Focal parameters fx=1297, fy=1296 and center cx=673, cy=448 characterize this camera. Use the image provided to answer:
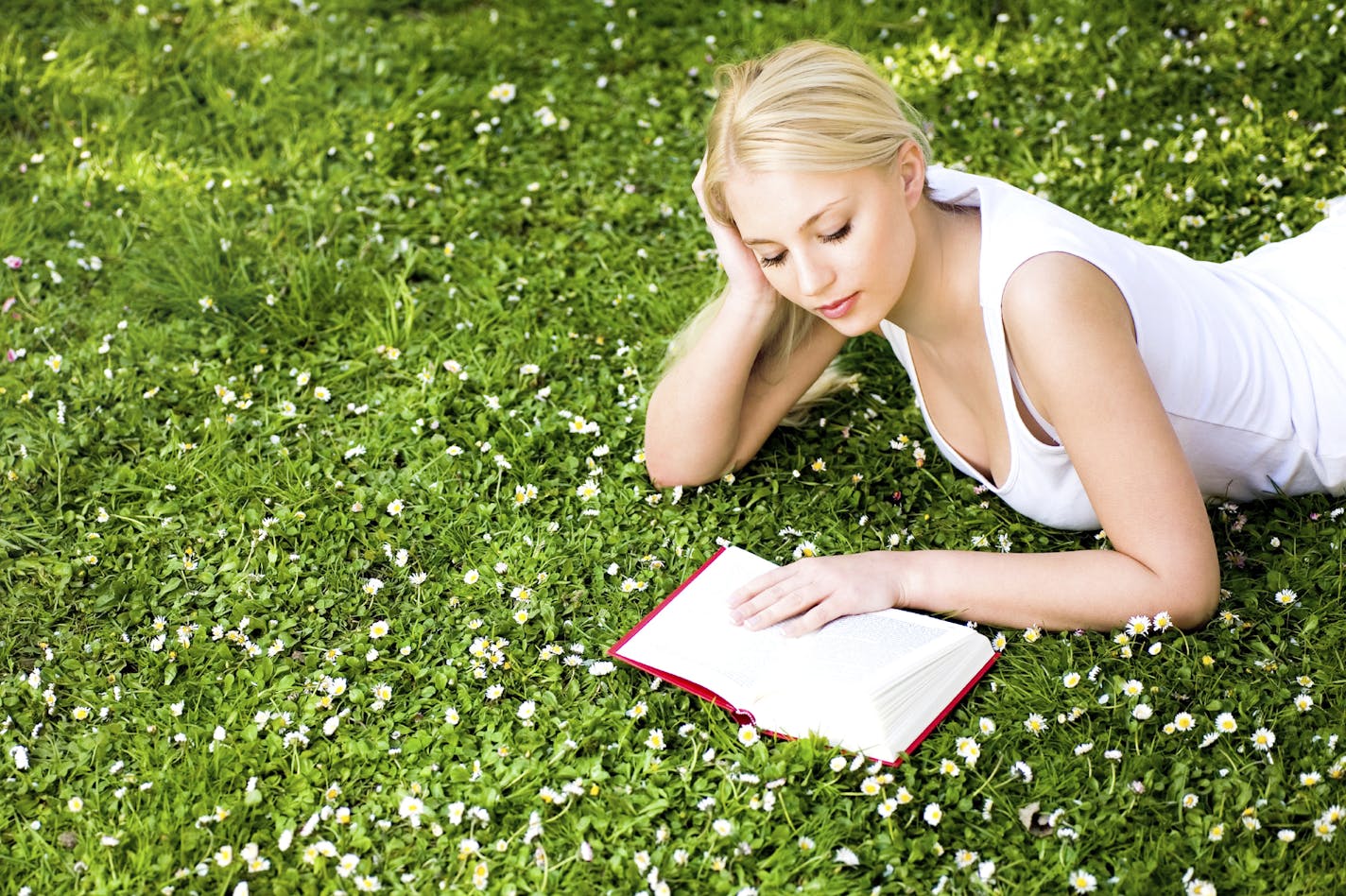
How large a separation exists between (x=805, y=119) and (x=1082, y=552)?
4.02 feet

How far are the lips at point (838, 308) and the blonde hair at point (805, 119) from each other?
313mm

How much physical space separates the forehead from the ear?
0.31 feet

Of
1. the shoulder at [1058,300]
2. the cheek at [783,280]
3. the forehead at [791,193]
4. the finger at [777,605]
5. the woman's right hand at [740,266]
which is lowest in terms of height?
the finger at [777,605]

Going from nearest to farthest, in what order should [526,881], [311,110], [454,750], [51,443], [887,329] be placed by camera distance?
[526,881], [454,750], [887,329], [51,443], [311,110]

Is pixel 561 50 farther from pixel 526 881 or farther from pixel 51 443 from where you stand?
pixel 526 881

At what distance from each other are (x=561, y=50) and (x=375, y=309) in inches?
81.8

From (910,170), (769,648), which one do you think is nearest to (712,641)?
(769,648)

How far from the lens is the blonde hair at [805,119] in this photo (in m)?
2.90

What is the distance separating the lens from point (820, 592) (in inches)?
127

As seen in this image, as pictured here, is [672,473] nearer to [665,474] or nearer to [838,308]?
[665,474]

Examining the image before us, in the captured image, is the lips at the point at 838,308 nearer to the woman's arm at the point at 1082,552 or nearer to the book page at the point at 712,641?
the woman's arm at the point at 1082,552

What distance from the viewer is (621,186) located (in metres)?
5.50

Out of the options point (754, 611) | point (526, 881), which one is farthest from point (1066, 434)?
point (526, 881)

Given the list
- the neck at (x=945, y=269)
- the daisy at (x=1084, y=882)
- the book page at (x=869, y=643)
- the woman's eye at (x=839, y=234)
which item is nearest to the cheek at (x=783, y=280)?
the woman's eye at (x=839, y=234)
